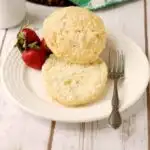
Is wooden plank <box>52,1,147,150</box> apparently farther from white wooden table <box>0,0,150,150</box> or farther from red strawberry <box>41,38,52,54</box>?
red strawberry <box>41,38,52,54</box>

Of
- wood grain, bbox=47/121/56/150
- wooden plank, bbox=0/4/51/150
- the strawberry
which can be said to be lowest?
wood grain, bbox=47/121/56/150

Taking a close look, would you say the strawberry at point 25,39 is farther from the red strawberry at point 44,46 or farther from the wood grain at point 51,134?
the wood grain at point 51,134

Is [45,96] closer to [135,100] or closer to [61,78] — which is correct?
[61,78]

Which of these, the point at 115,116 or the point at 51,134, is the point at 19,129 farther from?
the point at 115,116

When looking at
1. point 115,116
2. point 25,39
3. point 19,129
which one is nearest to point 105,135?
point 115,116

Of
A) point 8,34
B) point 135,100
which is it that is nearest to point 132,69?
point 135,100

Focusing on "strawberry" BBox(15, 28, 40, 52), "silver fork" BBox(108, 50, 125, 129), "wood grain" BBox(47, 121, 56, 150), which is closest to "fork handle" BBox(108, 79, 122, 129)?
"silver fork" BBox(108, 50, 125, 129)

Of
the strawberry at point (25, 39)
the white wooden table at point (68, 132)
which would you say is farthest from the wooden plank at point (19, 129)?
the strawberry at point (25, 39)
